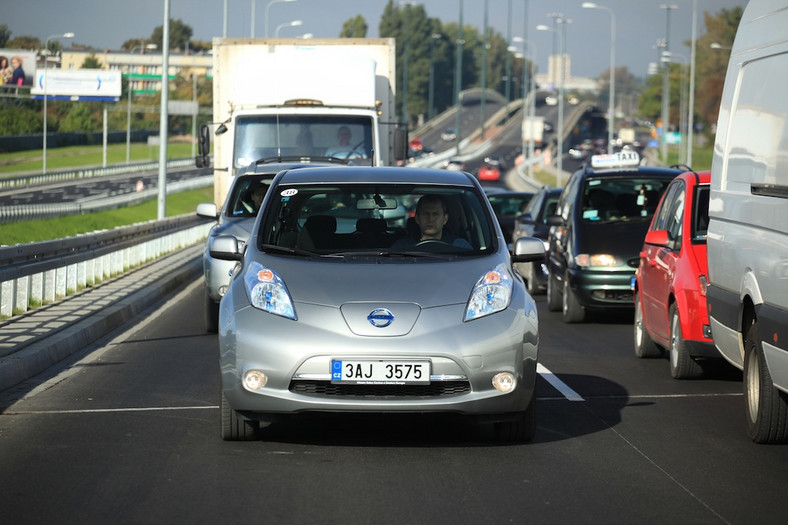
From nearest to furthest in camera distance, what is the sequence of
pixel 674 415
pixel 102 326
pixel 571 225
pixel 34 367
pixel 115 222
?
1. pixel 674 415
2. pixel 34 367
3. pixel 102 326
4. pixel 571 225
5. pixel 115 222

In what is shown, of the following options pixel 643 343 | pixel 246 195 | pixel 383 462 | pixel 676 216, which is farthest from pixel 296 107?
pixel 383 462

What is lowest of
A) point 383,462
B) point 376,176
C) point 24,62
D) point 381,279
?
point 383,462

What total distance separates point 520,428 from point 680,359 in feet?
11.2

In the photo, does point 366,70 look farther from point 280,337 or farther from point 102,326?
point 280,337

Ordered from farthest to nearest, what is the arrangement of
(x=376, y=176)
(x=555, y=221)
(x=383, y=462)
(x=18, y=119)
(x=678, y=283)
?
(x=18, y=119), (x=555, y=221), (x=678, y=283), (x=376, y=176), (x=383, y=462)

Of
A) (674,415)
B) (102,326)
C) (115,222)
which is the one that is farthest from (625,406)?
(115,222)

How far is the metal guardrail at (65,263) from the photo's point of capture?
1466 cm

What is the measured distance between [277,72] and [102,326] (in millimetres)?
8279

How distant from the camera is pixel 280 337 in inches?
297

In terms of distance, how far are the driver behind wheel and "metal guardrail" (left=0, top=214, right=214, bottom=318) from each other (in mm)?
5791

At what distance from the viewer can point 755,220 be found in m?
7.98

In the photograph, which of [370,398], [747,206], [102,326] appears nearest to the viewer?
[370,398]

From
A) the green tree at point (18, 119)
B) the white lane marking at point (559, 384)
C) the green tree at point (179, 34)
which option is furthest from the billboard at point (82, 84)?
the white lane marking at point (559, 384)

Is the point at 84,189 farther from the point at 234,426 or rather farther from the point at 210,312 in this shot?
the point at 234,426
